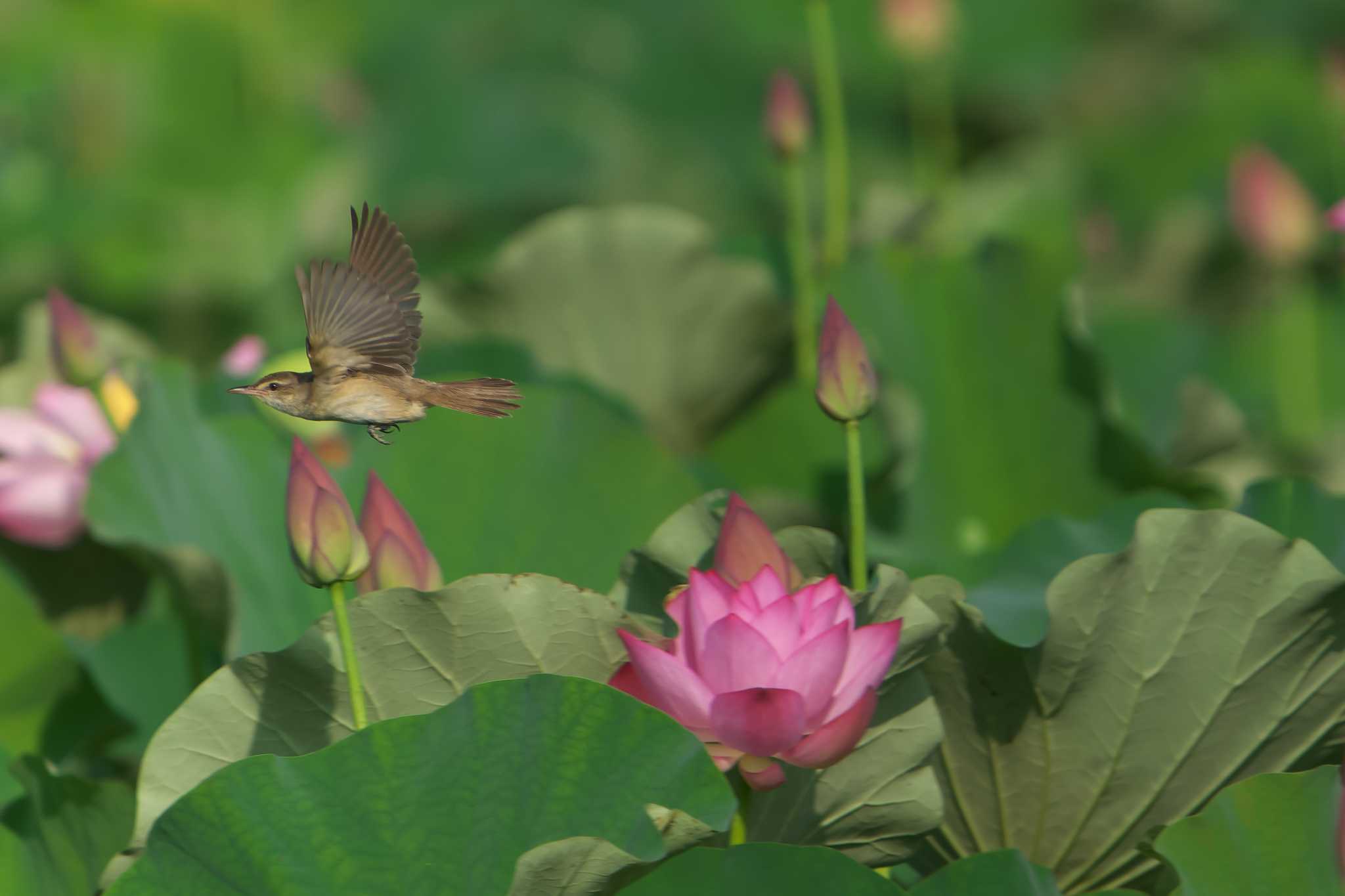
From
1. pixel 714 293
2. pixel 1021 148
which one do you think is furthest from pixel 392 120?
pixel 714 293

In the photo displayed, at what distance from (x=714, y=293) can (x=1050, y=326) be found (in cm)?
25

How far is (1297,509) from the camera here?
796 mm

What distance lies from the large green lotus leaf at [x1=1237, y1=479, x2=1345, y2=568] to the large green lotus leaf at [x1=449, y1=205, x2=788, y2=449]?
472 millimetres

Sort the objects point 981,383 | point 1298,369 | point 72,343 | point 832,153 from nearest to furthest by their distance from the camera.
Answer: point 72,343 < point 981,383 < point 832,153 < point 1298,369

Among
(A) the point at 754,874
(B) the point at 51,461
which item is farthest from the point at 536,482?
(A) the point at 754,874

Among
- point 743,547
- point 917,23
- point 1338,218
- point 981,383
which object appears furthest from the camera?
point 917,23

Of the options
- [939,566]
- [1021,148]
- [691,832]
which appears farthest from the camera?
[1021,148]

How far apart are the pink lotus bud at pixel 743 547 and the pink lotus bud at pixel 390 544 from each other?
0.43 ft

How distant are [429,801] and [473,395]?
0.16 m

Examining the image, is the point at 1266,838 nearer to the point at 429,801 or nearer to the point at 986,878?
the point at 986,878

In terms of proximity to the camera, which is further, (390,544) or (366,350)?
(390,544)

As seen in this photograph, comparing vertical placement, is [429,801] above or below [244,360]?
below

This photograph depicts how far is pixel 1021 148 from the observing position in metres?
2.58

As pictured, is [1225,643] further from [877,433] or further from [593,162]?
[593,162]
